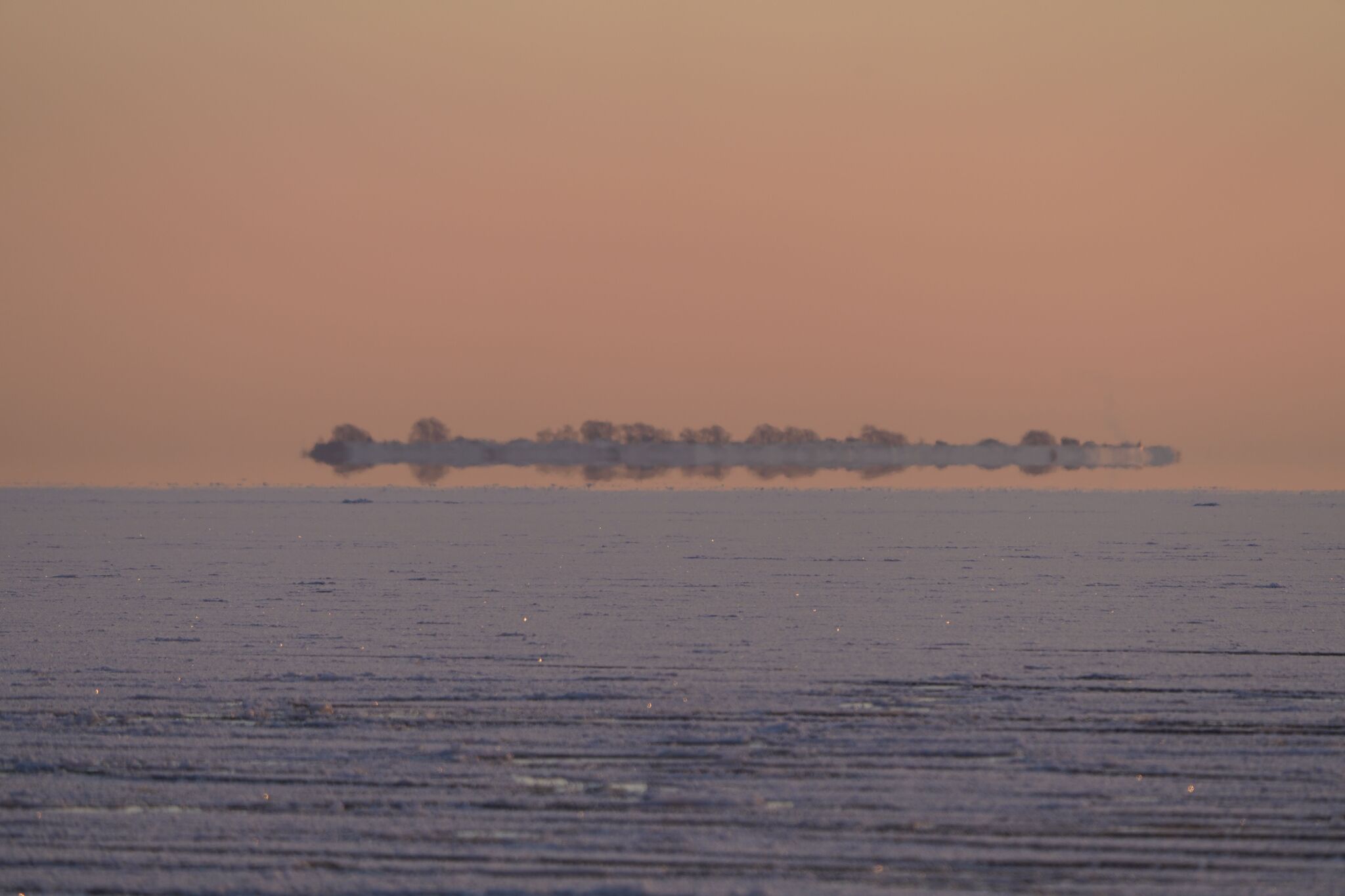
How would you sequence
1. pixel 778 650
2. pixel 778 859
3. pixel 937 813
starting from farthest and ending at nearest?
pixel 778 650 < pixel 937 813 < pixel 778 859

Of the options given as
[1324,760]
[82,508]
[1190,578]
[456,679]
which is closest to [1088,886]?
[1324,760]

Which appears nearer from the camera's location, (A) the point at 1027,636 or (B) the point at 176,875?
(B) the point at 176,875

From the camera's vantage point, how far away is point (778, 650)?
362 inches

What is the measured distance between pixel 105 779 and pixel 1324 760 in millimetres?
5048

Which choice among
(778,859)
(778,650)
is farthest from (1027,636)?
(778,859)

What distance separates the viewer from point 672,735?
20.8 feet

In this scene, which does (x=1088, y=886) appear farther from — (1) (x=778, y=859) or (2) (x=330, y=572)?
(2) (x=330, y=572)

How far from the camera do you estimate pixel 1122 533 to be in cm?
2666

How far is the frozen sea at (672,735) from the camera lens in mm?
4496

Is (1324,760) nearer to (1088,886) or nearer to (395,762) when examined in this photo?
(1088,886)

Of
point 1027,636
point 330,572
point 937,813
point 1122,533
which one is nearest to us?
point 937,813

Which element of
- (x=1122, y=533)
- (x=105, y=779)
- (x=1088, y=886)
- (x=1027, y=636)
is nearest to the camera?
(x=1088, y=886)

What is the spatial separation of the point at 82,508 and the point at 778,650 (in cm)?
3976

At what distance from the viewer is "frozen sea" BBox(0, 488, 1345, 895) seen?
14.8ft
